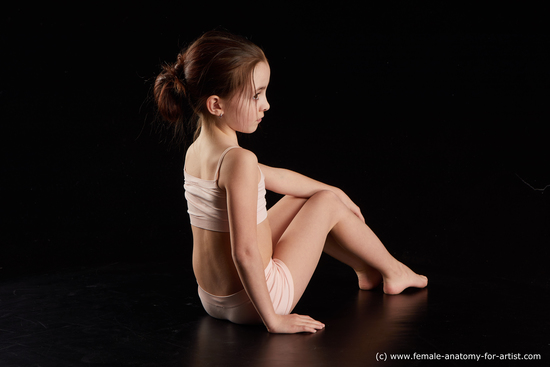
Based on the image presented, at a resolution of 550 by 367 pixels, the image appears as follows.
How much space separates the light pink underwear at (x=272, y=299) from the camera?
5.85 ft

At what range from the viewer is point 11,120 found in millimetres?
2885

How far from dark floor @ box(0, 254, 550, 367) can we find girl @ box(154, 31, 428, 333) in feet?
0.34

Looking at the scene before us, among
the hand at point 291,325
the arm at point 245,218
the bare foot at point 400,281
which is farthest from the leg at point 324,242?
the arm at point 245,218

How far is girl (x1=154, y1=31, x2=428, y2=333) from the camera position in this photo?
1.64 metres

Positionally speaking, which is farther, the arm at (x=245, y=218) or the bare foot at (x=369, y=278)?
the bare foot at (x=369, y=278)

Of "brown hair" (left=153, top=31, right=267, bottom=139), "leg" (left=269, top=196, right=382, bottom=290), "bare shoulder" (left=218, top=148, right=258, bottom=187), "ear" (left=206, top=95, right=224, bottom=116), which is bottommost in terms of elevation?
"leg" (left=269, top=196, right=382, bottom=290)

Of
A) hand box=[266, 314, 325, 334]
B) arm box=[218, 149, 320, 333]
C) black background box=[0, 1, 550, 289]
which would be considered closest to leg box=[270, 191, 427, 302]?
hand box=[266, 314, 325, 334]

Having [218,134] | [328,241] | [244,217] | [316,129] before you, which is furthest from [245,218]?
[316,129]

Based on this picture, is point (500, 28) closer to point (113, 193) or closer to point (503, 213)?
point (503, 213)

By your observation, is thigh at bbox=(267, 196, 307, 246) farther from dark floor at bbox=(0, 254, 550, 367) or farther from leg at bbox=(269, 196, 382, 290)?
dark floor at bbox=(0, 254, 550, 367)

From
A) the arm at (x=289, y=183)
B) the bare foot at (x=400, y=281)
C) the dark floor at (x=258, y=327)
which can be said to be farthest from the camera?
the bare foot at (x=400, y=281)

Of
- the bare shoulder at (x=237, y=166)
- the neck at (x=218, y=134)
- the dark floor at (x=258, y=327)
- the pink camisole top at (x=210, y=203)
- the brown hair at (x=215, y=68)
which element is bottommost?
the dark floor at (x=258, y=327)

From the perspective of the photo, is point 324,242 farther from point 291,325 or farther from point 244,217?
point 244,217

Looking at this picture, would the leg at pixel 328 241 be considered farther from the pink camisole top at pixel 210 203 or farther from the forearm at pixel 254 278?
the forearm at pixel 254 278
